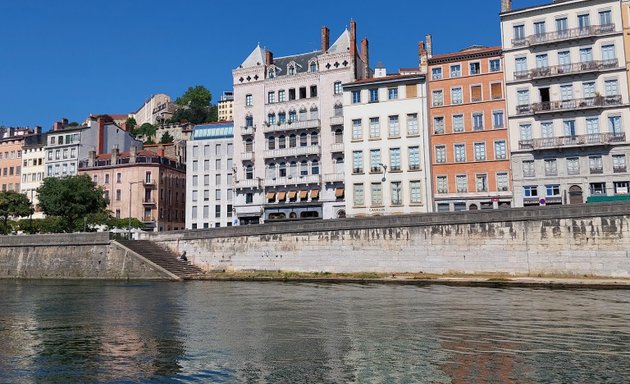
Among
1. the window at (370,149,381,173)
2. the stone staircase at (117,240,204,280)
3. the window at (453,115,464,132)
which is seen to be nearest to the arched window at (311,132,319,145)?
the window at (370,149,381,173)

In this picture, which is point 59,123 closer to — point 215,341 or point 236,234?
point 236,234

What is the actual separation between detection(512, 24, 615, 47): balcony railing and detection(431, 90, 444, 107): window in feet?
28.6

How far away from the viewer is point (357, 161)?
61.2 metres

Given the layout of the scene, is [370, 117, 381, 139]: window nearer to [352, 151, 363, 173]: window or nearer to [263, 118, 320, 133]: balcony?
[352, 151, 363, 173]: window

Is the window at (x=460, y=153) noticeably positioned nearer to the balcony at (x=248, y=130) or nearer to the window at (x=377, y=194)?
the window at (x=377, y=194)

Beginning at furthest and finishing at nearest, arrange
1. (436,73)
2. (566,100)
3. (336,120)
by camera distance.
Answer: (336,120) → (436,73) → (566,100)

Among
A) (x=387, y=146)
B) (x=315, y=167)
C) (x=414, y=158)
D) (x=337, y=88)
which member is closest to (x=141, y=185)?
(x=315, y=167)

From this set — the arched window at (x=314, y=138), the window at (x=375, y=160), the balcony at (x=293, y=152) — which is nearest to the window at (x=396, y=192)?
the window at (x=375, y=160)

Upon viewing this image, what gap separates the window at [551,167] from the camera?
52.6 m

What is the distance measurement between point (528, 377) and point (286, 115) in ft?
190

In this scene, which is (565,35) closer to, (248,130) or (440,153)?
(440,153)

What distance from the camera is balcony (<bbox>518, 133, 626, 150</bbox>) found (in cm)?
5038

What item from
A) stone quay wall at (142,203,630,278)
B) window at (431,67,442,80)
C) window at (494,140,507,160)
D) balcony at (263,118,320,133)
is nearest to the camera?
stone quay wall at (142,203,630,278)

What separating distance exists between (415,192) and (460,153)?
6243mm
